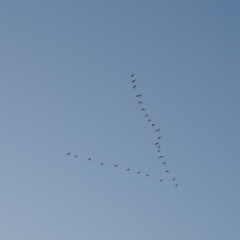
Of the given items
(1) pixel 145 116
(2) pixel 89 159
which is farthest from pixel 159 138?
(2) pixel 89 159

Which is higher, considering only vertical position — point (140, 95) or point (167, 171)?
point (140, 95)

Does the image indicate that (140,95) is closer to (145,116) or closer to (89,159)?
(145,116)

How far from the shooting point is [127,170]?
9931 cm

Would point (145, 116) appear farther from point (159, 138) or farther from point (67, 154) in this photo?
point (67, 154)

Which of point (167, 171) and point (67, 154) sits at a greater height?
point (67, 154)

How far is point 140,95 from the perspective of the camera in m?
92.7

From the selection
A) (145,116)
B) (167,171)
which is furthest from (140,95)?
(167,171)

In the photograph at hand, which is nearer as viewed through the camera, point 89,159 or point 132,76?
point 132,76

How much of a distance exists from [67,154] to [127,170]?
12.2 metres

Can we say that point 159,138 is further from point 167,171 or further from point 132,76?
point 132,76

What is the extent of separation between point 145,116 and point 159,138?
5.78 m

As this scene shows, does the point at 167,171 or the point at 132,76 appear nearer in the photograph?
the point at 132,76

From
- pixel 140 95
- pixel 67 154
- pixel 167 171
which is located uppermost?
pixel 140 95

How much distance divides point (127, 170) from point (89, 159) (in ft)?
25.6
